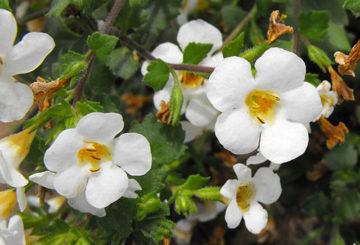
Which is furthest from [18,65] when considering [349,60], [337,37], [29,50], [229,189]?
[337,37]

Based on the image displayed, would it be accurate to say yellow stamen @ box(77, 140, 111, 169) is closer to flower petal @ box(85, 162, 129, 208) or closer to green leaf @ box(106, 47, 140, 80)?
flower petal @ box(85, 162, 129, 208)

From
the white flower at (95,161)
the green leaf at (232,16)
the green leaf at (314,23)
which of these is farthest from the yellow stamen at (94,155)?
the green leaf at (232,16)

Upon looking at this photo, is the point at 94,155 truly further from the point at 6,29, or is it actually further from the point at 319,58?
the point at 319,58

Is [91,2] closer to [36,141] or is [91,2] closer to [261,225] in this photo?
[36,141]

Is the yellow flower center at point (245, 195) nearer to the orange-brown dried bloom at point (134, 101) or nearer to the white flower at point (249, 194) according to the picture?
the white flower at point (249, 194)

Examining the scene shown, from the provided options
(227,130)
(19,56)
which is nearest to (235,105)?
(227,130)

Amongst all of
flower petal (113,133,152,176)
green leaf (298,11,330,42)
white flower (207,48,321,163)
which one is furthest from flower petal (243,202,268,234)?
green leaf (298,11,330,42)
